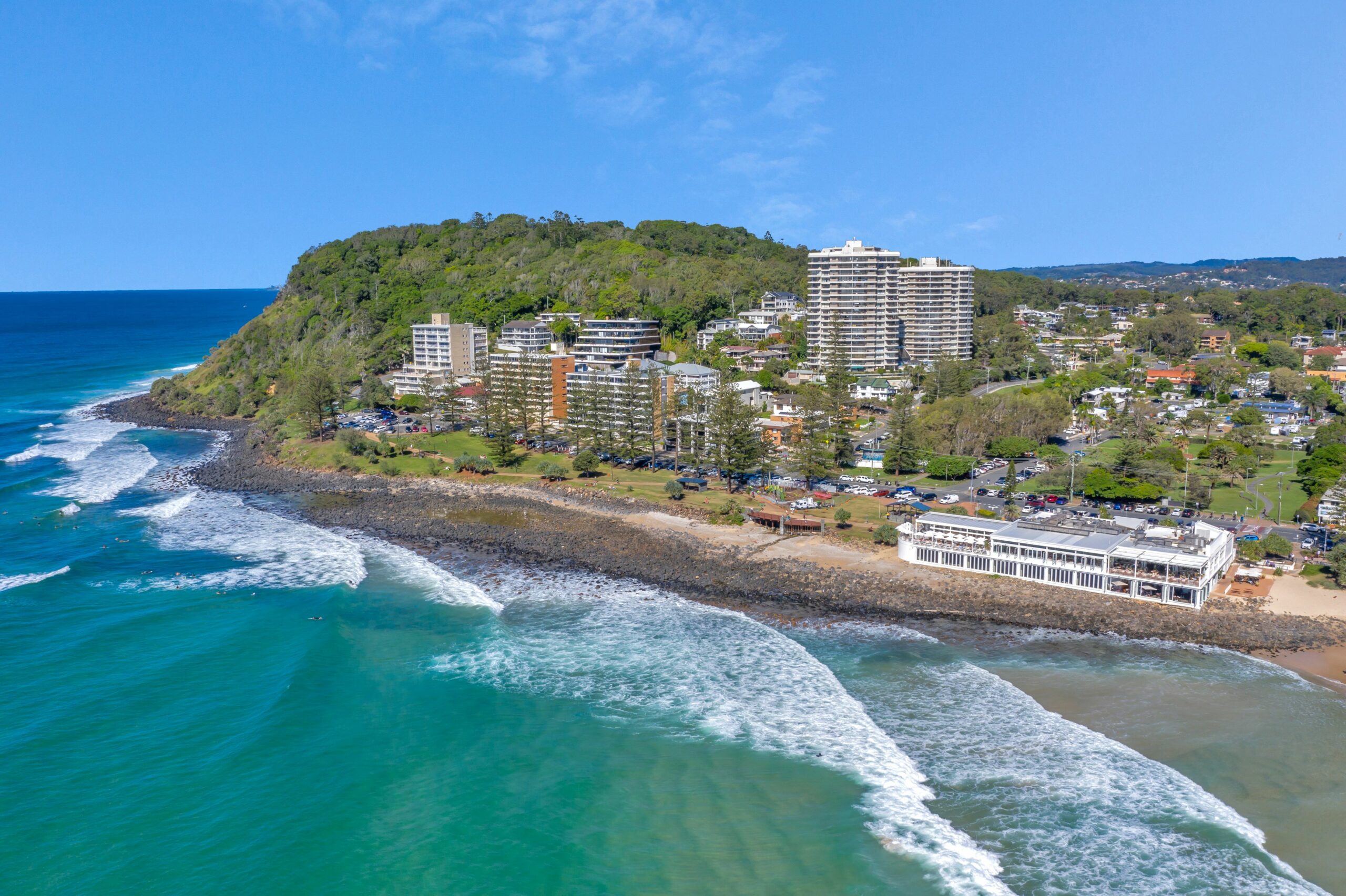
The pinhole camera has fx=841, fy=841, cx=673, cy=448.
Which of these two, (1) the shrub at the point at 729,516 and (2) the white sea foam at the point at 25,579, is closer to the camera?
(2) the white sea foam at the point at 25,579

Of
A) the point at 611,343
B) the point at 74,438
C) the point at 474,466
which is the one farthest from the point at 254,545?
the point at 74,438

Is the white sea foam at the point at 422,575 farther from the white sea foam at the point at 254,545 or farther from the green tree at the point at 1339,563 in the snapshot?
the green tree at the point at 1339,563

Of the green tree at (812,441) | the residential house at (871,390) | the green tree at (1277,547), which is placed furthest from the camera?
the residential house at (871,390)

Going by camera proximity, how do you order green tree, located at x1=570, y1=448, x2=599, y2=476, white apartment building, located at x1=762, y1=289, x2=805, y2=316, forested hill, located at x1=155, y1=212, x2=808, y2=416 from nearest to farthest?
green tree, located at x1=570, y1=448, x2=599, y2=476, forested hill, located at x1=155, y1=212, x2=808, y2=416, white apartment building, located at x1=762, y1=289, x2=805, y2=316

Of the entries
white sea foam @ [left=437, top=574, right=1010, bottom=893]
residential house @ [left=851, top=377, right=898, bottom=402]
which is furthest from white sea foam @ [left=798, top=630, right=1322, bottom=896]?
residential house @ [left=851, top=377, right=898, bottom=402]

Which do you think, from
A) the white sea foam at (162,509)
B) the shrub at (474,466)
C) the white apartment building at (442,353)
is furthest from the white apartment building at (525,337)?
the white sea foam at (162,509)

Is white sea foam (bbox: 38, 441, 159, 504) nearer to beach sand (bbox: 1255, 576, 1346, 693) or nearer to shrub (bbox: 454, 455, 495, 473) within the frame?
shrub (bbox: 454, 455, 495, 473)

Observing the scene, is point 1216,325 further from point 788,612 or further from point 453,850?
point 453,850
